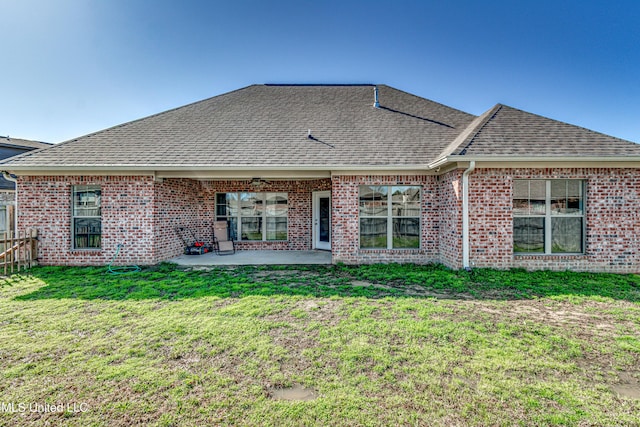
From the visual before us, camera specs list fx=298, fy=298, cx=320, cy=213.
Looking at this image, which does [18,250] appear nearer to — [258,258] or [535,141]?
[258,258]

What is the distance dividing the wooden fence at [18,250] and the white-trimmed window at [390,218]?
29.1 feet

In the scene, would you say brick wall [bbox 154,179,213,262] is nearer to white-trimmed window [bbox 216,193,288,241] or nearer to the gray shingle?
white-trimmed window [bbox 216,193,288,241]

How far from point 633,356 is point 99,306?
288 inches

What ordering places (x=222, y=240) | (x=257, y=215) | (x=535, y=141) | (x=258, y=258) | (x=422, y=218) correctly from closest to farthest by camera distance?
(x=535, y=141)
(x=422, y=218)
(x=258, y=258)
(x=222, y=240)
(x=257, y=215)

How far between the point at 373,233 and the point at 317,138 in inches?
137

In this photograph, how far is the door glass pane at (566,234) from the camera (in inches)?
290

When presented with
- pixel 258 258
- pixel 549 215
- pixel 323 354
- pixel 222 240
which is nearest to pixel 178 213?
pixel 222 240

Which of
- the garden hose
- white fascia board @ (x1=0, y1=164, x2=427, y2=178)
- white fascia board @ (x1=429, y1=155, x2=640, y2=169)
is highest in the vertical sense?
white fascia board @ (x1=429, y1=155, x2=640, y2=169)

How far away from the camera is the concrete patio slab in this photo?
28.6 ft

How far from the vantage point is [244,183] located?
36.4ft

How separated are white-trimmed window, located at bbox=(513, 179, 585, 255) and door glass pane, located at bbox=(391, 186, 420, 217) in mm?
2352

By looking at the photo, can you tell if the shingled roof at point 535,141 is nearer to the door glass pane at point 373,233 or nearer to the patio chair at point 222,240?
the door glass pane at point 373,233

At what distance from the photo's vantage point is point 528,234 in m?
7.41

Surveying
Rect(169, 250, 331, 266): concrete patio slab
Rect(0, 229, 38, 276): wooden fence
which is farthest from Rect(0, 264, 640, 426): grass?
Rect(169, 250, 331, 266): concrete patio slab
